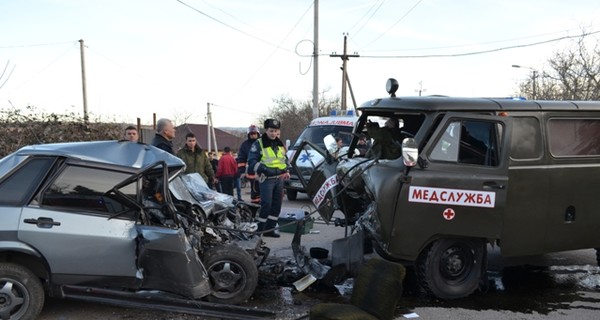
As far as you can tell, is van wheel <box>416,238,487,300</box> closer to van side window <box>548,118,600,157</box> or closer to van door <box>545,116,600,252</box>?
van door <box>545,116,600,252</box>

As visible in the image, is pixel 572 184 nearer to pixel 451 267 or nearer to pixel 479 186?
pixel 479 186

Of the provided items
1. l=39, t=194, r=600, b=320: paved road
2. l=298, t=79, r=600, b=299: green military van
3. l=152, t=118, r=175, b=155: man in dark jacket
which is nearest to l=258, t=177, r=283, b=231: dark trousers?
l=152, t=118, r=175, b=155: man in dark jacket

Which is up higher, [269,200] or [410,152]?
[410,152]

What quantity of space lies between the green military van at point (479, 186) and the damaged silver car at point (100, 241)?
5.05 ft

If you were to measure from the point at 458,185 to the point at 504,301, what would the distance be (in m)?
1.37

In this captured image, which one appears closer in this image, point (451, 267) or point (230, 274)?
point (230, 274)

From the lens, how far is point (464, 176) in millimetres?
4516

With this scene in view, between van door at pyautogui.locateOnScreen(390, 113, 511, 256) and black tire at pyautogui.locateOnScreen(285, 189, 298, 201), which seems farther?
black tire at pyautogui.locateOnScreen(285, 189, 298, 201)

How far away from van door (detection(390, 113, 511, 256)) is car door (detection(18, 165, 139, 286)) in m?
2.43

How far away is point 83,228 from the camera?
3.80m

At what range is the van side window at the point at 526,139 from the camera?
15.3ft

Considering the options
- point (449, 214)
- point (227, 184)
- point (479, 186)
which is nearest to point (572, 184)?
point (479, 186)

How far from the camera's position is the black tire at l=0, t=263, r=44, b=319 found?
3639 mm

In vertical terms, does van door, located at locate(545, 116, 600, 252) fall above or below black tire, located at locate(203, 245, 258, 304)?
above
